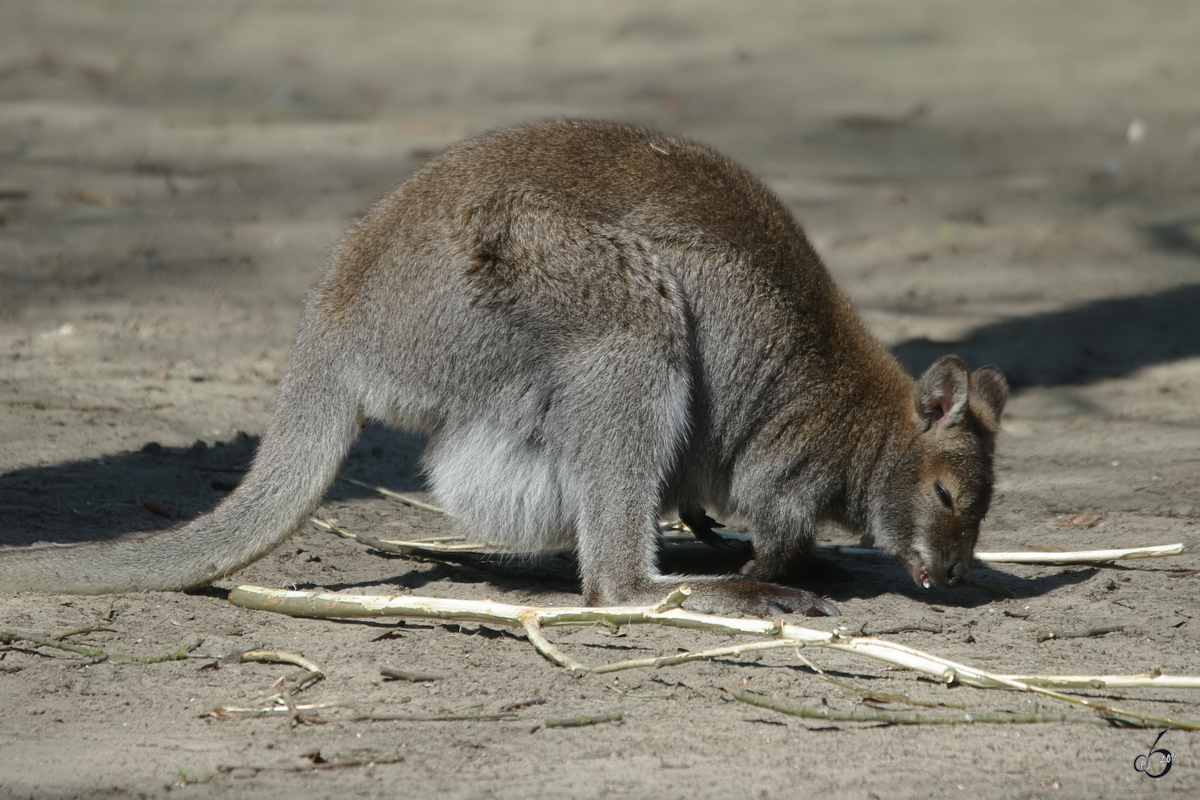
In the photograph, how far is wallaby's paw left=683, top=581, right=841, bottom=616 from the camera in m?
4.09

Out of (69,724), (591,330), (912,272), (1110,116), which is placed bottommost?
(69,724)

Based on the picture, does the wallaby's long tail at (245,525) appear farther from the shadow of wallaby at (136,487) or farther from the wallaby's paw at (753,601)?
the wallaby's paw at (753,601)

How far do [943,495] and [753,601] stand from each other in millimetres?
755

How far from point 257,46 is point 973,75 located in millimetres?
5965

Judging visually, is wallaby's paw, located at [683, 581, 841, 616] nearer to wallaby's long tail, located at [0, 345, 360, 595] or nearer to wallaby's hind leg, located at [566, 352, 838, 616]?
wallaby's hind leg, located at [566, 352, 838, 616]

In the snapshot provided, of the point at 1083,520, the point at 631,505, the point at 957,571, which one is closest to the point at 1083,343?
the point at 1083,520

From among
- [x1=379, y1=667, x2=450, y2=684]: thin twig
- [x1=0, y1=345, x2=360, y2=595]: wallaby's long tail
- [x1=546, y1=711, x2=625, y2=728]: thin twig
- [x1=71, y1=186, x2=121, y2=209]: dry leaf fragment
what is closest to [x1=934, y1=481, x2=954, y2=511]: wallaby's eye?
[x1=546, y1=711, x2=625, y2=728]: thin twig

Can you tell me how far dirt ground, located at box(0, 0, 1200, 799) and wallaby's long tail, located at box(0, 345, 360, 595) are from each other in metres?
0.10

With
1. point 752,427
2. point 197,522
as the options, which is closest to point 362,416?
point 197,522

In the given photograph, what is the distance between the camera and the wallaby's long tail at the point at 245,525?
391 centimetres

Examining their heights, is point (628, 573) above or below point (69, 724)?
above

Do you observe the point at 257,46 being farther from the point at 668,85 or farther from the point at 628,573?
the point at 628,573

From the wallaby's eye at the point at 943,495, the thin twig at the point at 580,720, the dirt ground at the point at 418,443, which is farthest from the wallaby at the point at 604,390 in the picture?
the thin twig at the point at 580,720

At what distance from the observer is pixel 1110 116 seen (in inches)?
412
